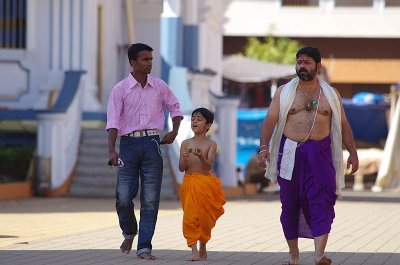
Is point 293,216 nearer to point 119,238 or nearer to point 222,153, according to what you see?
point 119,238

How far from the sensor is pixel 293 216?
12.4m

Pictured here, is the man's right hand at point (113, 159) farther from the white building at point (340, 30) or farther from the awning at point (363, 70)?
the awning at point (363, 70)

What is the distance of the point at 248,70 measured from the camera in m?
41.7

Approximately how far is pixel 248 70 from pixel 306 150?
2956 cm

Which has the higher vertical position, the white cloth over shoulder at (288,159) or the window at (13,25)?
the window at (13,25)

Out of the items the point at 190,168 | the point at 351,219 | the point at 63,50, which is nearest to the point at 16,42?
the point at 63,50

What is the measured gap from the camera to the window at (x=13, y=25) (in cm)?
2544

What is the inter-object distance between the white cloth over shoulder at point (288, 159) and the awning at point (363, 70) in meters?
47.6

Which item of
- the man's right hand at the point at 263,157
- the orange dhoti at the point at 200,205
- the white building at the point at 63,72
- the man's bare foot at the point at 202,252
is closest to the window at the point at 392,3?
the white building at the point at 63,72

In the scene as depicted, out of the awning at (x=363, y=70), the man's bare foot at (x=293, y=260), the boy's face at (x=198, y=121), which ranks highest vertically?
the boy's face at (x=198, y=121)

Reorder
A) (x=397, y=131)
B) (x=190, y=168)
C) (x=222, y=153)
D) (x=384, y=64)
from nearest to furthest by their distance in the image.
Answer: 1. (x=190, y=168)
2. (x=222, y=153)
3. (x=397, y=131)
4. (x=384, y=64)

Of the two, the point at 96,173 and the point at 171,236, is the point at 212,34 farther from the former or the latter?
the point at 171,236

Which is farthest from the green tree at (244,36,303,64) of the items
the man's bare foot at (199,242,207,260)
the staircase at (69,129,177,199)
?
the man's bare foot at (199,242,207,260)

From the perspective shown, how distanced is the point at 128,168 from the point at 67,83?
37.7 ft
